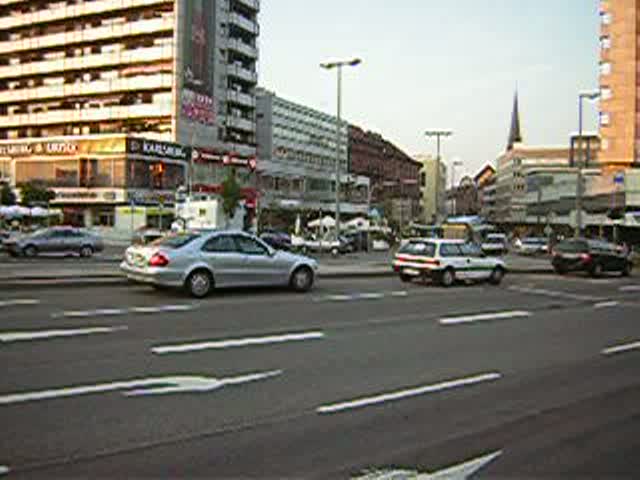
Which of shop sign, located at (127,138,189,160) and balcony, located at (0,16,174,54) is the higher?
balcony, located at (0,16,174,54)

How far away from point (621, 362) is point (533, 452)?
4.78 m

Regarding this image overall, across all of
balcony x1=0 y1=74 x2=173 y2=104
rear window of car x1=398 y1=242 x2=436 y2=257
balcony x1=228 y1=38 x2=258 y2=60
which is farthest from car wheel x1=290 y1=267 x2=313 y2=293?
balcony x1=228 y1=38 x2=258 y2=60

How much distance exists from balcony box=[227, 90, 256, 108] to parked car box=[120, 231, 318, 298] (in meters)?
60.2

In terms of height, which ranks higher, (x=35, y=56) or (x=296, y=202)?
(x=35, y=56)

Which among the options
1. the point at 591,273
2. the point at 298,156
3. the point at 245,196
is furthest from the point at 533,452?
the point at 298,156

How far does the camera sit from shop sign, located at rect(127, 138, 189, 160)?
6003cm

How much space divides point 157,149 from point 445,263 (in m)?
45.7

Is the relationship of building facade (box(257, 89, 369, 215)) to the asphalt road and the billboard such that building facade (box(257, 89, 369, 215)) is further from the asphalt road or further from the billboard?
the asphalt road

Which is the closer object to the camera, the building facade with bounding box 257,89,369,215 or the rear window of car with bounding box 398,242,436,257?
the rear window of car with bounding box 398,242,436,257

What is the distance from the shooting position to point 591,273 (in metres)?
29.1

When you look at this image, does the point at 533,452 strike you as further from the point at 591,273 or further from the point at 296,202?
the point at 296,202

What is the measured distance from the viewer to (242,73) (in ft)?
248

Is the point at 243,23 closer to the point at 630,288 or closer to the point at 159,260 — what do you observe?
the point at 630,288

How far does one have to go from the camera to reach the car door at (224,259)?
50.1 ft
